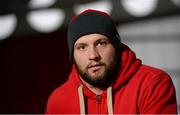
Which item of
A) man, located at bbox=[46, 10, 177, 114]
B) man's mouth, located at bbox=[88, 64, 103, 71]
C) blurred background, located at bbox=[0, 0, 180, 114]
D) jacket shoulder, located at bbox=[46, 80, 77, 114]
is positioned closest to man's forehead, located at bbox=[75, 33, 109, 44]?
man, located at bbox=[46, 10, 177, 114]

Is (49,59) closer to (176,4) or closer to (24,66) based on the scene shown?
(24,66)

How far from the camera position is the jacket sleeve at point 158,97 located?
1.59 metres

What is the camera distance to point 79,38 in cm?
174

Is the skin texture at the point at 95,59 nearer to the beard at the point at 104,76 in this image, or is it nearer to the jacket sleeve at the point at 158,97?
the beard at the point at 104,76

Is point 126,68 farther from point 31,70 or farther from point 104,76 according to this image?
point 31,70

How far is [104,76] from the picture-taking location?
5.50 ft

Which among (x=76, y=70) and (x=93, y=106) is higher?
(x=76, y=70)

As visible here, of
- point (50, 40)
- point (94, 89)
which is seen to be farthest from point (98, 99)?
point (50, 40)

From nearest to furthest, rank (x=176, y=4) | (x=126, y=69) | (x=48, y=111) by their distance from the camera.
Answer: (x=126, y=69)
(x=48, y=111)
(x=176, y=4)

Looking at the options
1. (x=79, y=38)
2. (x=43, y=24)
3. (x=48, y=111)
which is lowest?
(x=48, y=111)

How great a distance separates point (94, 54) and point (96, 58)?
0.02m

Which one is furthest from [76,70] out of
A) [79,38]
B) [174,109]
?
[174,109]

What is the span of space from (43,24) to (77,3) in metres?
0.30

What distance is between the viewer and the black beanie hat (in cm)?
173
